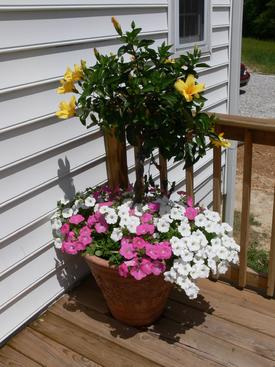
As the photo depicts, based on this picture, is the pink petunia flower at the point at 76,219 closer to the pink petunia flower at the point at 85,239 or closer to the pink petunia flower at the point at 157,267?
the pink petunia flower at the point at 85,239

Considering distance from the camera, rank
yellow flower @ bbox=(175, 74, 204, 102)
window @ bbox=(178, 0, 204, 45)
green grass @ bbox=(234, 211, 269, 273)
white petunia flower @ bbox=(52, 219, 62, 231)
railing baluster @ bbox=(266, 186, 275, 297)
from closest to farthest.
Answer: yellow flower @ bbox=(175, 74, 204, 102) < white petunia flower @ bbox=(52, 219, 62, 231) < railing baluster @ bbox=(266, 186, 275, 297) < window @ bbox=(178, 0, 204, 45) < green grass @ bbox=(234, 211, 269, 273)

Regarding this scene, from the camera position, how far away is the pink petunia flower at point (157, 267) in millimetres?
1849

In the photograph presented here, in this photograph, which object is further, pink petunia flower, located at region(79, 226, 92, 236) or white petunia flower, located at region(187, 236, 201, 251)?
pink petunia flower, located at region(79, 226, 92, 236)

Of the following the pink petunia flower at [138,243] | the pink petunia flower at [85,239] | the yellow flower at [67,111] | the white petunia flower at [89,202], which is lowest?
the pink petunia flower at [85,239]

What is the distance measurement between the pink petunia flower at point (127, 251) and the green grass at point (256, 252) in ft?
6.24

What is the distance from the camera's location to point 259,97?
10570 mm

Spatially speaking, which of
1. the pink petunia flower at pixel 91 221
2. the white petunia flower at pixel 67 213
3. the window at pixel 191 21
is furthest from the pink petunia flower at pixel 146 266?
the window at pixel 191 21

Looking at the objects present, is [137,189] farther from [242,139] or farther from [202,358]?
[202,358]

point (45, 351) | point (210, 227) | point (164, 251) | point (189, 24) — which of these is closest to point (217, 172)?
point (210, 227)

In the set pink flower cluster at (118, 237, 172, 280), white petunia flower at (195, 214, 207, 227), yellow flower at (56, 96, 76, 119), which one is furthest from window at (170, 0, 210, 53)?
pink flower cluster at (118, 237, 172, 280)

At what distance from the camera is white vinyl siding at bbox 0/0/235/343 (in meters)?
1.91

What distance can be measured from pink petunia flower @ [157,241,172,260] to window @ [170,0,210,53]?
5.78 ft

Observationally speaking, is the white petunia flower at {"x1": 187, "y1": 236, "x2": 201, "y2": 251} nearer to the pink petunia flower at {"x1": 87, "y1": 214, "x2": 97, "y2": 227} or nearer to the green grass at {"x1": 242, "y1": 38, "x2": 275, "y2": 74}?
the pink petunia flower at {"x1": 87, "y1": 214, "x2": 97, "y2": 227}

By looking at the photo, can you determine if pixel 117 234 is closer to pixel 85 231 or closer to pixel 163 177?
pixel 85 231
